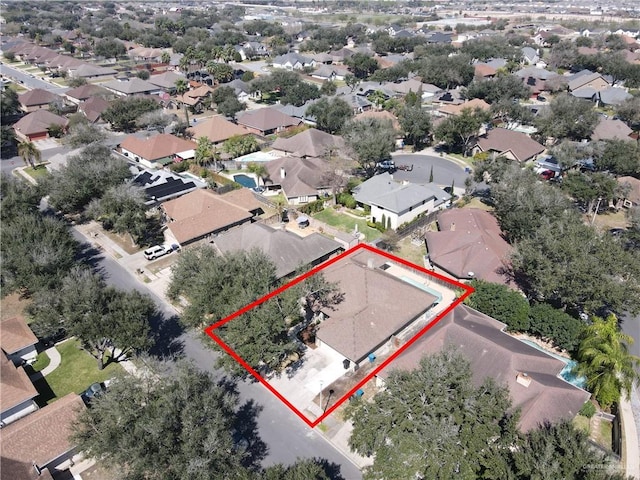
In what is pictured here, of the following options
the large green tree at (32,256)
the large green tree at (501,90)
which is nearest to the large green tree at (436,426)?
the large green tree at (32,256)

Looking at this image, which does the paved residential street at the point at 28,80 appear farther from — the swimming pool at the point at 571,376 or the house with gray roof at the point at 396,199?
the swimming pool at the point at 571,376

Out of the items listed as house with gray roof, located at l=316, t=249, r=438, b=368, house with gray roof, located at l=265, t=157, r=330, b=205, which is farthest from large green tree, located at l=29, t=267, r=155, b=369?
house with gray roof, located at l=265, t=157, r=330, b=205

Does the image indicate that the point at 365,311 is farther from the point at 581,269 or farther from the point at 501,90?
the point at 501,90

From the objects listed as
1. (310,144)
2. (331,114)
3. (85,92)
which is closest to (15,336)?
(310,144)

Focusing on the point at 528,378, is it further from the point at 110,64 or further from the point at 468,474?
the point at 110,64

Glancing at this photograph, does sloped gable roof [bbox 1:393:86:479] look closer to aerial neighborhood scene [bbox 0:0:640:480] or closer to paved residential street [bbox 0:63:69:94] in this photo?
aerial neighborhood scene [bbox 0:0:640:480]
